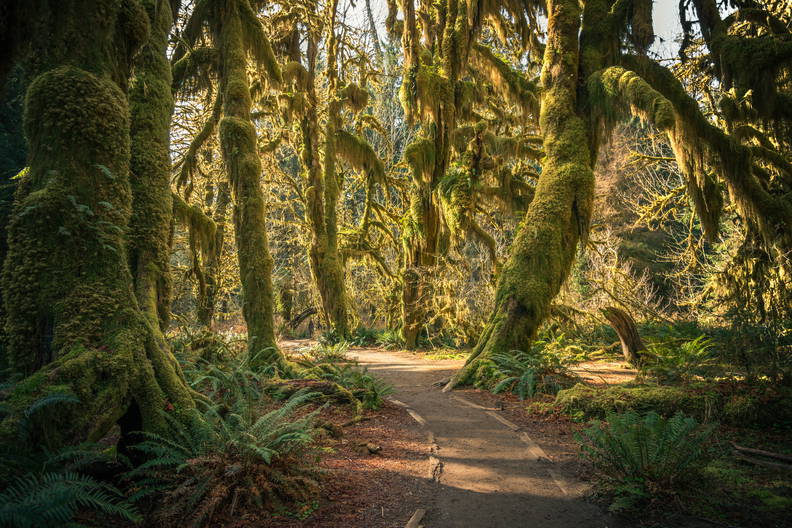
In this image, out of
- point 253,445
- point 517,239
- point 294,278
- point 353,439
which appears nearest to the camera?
point 253,445

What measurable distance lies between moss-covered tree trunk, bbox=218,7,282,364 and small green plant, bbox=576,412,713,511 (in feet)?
20.2

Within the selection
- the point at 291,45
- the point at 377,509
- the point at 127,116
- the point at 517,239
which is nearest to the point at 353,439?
the point at 377,509

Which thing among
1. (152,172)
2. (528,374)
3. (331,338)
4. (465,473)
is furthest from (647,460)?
(331,338)

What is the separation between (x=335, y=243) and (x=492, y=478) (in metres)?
12.2

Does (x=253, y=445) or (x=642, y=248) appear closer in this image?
(x=253, y=445)

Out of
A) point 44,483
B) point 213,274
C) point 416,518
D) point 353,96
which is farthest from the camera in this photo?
point 353,96

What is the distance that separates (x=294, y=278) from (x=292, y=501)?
21.8m

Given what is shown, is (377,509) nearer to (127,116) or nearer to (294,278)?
(127,116)

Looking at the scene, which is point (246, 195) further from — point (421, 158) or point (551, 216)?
point (421, 158)

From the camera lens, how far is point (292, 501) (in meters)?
3.49

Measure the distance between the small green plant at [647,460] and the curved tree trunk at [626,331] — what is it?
248 inches

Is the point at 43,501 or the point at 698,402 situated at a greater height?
the point at 43,501

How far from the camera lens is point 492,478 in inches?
164

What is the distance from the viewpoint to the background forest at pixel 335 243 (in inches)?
131
